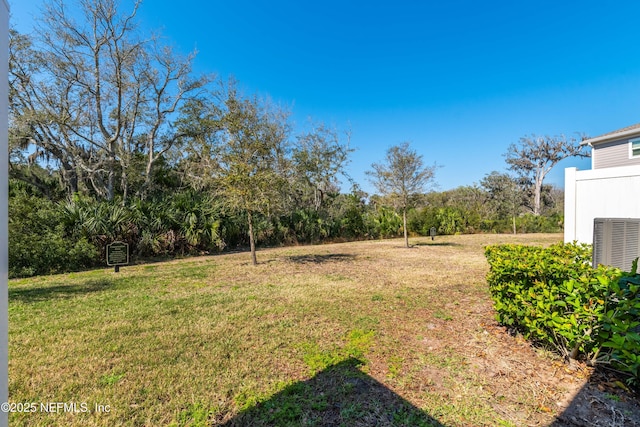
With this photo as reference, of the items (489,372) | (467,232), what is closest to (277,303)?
(489,372)

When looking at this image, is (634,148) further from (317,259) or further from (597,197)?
(317,259)

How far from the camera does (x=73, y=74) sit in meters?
12.6

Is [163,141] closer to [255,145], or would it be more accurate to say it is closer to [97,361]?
[255,145]

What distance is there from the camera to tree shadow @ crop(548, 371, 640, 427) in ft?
6.36

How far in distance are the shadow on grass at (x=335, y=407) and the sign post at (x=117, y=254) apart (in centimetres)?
619

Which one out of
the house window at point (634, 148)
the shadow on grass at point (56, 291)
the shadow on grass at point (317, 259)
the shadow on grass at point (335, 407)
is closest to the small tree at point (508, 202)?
the house window at point (634, 148)

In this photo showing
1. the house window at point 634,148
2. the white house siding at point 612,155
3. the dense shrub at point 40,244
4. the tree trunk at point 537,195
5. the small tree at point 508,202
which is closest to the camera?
the dense shrub at point 40,244

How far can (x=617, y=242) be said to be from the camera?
3.19 meters

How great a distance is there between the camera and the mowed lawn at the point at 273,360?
6.72 feet

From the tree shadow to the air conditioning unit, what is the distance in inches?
57.1

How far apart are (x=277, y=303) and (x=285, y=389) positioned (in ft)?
7.24

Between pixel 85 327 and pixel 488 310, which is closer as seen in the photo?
pixel 85 327

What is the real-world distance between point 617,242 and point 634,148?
14.7m

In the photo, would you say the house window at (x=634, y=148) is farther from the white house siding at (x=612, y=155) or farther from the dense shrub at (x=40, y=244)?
the dense shrub at (x=40, y=244)
